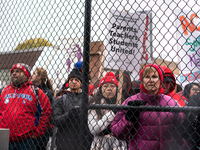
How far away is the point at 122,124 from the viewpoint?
6.70 ft

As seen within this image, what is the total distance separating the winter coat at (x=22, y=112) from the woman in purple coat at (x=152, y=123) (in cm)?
123

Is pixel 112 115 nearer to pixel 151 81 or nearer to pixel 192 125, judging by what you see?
pixel 151 81

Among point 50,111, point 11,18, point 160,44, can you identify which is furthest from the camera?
point 50,111

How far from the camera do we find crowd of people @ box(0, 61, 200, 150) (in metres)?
1.99

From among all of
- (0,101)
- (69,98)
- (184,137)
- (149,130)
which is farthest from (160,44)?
(0,101)

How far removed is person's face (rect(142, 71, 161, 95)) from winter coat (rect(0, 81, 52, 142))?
4.60ft

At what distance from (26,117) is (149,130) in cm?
161

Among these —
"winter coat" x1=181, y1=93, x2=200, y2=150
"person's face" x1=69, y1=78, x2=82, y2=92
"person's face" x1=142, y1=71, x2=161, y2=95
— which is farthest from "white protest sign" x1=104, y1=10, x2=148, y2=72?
"person's face" x1=69, y1=78, x2=82, y2=92

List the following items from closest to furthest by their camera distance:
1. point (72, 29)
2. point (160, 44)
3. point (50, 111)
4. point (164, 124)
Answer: point (160, 44) < point (164, 124) < point (72, 29) < point (50, 111)

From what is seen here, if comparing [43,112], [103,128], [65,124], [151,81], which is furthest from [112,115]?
[43,112]

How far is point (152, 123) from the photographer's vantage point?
1.92 meters

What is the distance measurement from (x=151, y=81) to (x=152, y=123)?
0.34 m

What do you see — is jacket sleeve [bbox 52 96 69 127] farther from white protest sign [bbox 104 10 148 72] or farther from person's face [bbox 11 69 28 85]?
white protest sign [bbox 104 10 148 72]

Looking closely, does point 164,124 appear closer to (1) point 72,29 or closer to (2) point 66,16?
(1) point 72,29
